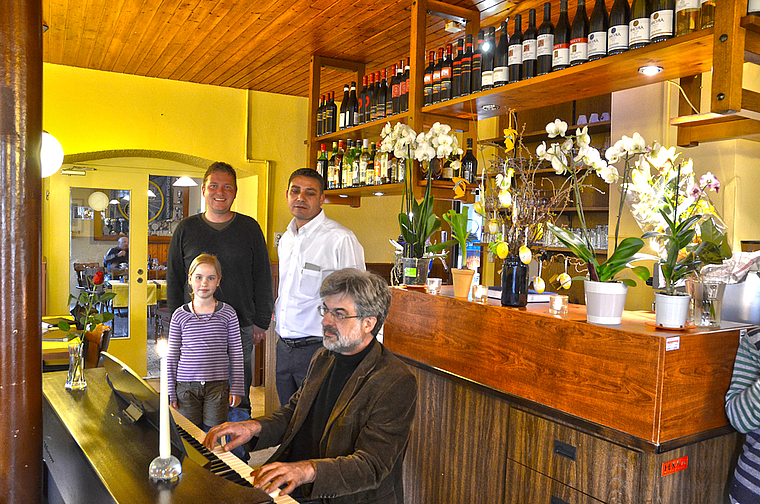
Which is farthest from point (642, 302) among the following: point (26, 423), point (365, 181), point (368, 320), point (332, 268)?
point (26, 423)

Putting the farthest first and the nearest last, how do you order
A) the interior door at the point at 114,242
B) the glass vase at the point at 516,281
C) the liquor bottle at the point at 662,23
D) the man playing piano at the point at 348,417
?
the interior door at the point at 114,242, the glass vase at the point at 516,281, the liquor bottle at the point at 662,23, the man playing piano at the point at 348,417

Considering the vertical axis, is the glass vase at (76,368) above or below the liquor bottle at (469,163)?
below

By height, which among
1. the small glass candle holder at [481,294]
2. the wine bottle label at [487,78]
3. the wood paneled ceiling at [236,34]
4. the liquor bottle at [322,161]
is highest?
the wood paneled ceiling at [236,34]

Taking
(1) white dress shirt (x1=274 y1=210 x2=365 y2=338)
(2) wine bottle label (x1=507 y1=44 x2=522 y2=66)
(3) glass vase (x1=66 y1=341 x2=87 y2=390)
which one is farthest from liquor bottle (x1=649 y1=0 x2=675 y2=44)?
(3) glass vase (x1=66 y1=341 x2=87 y2=390)

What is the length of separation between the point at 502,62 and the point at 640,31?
74 cm

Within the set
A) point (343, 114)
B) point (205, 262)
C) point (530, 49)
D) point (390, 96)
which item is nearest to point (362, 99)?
point (343, 114)

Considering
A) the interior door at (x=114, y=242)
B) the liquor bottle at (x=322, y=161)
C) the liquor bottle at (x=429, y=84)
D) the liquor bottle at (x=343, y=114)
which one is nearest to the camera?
the liquor bottle at (x=429, y=84)

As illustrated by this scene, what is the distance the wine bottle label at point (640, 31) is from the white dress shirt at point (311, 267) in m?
1.55

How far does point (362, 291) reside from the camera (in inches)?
71.4

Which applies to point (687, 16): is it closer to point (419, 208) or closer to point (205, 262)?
point (419, 208)

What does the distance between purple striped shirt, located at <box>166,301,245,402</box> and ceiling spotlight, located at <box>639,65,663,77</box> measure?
2.12 metres

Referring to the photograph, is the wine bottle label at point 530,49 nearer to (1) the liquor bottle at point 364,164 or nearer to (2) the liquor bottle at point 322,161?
(1) the liquor bottle at point 364,164

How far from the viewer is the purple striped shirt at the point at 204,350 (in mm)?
2762

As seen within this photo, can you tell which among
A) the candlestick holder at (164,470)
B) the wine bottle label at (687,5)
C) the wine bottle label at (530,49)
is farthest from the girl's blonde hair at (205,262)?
the wine bottle label at (687,5)
